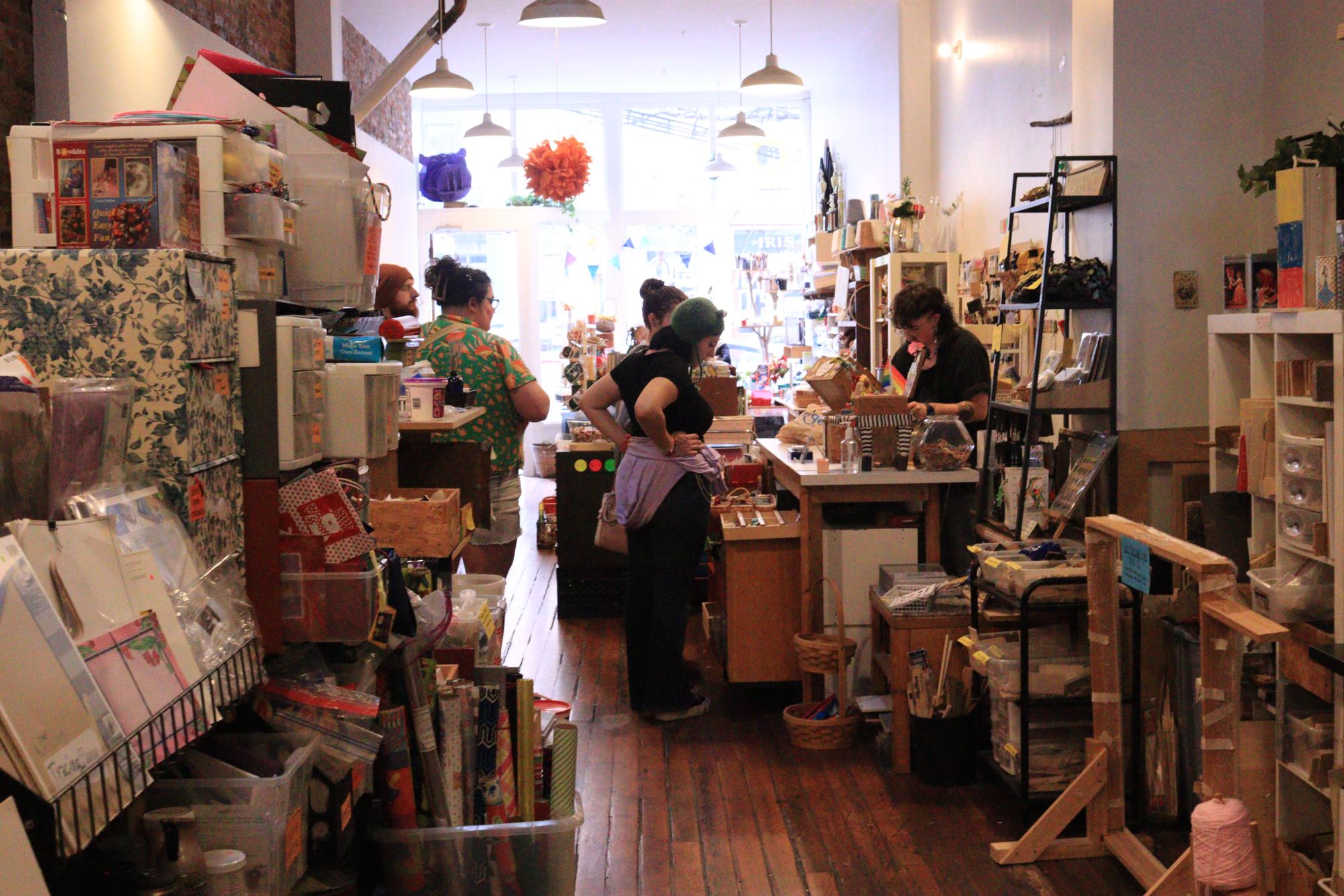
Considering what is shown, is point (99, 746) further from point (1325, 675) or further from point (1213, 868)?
point (1325, 675)

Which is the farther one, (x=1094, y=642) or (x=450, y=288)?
(x=450, y=288)

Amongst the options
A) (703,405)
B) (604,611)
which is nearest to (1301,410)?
(703,405)

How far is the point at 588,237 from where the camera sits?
13.6m

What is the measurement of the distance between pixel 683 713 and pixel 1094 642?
74.3 inches

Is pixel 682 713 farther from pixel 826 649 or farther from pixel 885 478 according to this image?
pixel 885 478

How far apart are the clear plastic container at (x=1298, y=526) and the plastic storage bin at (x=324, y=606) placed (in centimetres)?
218

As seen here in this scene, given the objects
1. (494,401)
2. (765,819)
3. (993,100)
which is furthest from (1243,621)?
(993,100)

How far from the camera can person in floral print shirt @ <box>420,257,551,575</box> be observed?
4.56 m

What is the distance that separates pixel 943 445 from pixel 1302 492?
162 centimetres

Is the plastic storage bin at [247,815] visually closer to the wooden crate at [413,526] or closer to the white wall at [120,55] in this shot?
the wooden crate at [413,526]

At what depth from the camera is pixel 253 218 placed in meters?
1.94

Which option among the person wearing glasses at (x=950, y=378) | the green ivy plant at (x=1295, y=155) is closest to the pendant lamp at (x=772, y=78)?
the person wearing glasses at (x=950, y=378)

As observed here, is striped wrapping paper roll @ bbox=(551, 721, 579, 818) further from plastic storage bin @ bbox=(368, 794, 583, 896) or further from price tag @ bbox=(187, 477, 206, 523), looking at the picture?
price tag @ bbox=(187, 477, 206, 523)

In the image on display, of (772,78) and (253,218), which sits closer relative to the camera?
(253,218)
